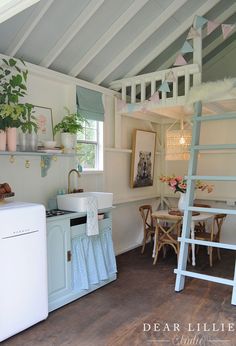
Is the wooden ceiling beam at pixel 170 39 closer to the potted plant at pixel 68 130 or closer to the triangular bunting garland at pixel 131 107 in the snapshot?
the triangular bunting garland at pixel 131 107

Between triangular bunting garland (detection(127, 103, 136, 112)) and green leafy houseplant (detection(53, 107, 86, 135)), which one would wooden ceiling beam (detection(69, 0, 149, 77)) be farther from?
triangular bunting garland (detection(127, 103, 136, 112))

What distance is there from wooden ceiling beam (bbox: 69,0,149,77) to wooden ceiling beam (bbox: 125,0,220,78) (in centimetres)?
86

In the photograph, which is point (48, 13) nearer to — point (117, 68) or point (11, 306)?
point (117, 68)

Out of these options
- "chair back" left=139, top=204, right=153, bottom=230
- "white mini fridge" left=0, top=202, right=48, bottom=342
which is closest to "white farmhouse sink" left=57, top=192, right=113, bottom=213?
"white mini fridge" left=0, top=202, right=48, bottom=342

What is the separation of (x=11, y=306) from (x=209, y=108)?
364 cm

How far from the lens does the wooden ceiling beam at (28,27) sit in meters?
3.09

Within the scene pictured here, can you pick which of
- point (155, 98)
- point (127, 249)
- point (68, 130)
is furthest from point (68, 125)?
point (127, 249)

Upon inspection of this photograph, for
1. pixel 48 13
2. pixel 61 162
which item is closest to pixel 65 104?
pixel 61 162

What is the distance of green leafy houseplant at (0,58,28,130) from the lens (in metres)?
2.97

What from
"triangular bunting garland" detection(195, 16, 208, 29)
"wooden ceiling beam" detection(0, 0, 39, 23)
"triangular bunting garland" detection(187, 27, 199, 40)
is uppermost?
"triangular bunting garland" detection(195, 16, 208, 29)

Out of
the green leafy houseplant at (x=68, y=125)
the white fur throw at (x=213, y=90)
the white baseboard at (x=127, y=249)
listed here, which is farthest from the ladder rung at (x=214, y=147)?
the white baseboard at (x=127, y=249)

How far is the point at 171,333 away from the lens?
275 centimetres

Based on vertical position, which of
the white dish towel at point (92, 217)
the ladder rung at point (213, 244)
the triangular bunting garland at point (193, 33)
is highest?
the triangular bunting garland at point (193, 33)

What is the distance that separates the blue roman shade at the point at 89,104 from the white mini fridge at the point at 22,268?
195 centimetres
